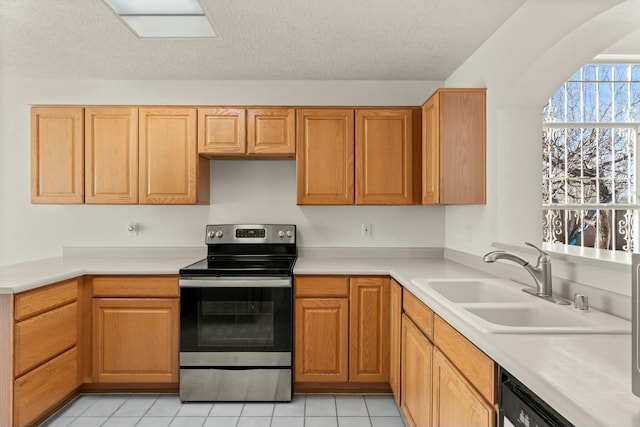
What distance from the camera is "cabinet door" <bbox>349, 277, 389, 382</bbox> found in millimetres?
2729

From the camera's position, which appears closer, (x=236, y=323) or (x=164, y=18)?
(x=164, y=18)

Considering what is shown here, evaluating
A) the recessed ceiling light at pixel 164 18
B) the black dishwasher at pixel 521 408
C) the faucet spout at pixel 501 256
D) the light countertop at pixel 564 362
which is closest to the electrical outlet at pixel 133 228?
the light countertop at pixel 564 362

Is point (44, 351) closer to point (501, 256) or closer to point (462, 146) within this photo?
point (501, 256)

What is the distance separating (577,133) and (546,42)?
1.97 m

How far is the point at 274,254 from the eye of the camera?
3.29 meters

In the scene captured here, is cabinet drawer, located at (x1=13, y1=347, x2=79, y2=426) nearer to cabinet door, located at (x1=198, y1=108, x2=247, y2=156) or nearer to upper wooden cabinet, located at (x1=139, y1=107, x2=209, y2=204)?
upper wooden cabinet, located at (x1=139, y1=107, x2=209, y2=204)

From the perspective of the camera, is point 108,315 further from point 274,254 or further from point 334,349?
point 334,349

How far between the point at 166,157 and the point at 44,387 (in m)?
1.66

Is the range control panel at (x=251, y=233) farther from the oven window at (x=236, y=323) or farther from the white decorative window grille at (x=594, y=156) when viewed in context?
the white decorative window grille at (x=594, y=156)

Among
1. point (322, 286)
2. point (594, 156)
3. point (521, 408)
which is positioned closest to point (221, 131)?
point (322, 286)

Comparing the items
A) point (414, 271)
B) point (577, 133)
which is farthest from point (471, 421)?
point (577, 133)

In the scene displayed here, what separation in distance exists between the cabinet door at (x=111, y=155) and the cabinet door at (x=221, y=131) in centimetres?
51

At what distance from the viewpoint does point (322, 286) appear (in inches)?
107

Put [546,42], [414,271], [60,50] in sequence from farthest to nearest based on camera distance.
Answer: [60,50] → [414,271] → [546,42]
